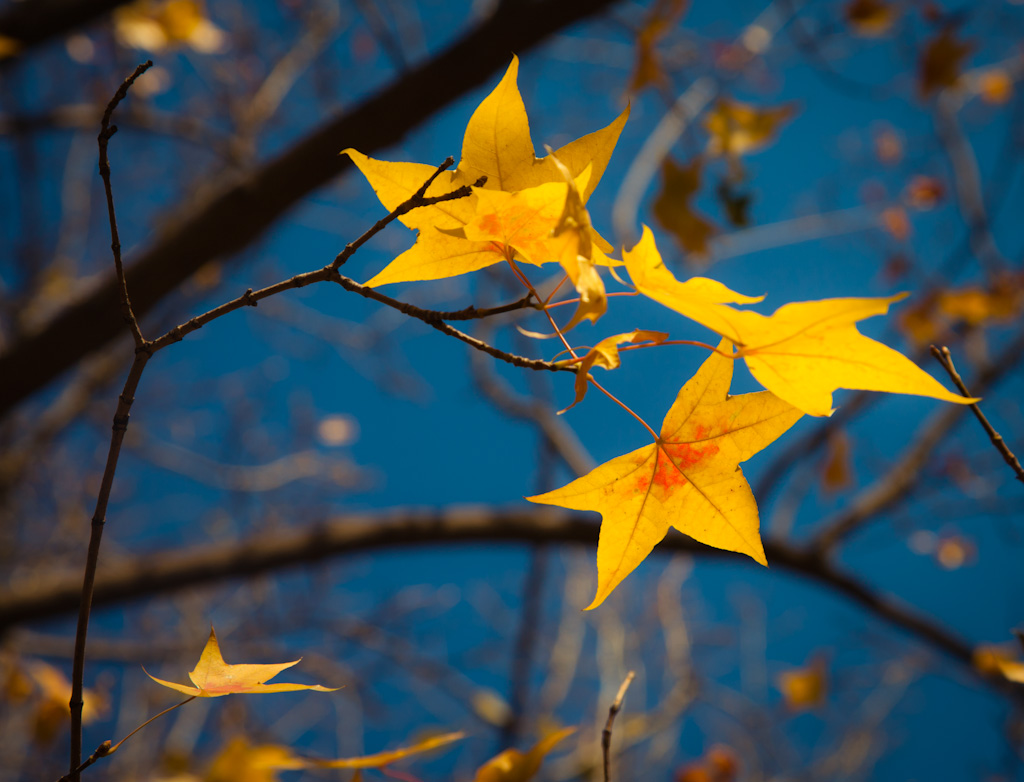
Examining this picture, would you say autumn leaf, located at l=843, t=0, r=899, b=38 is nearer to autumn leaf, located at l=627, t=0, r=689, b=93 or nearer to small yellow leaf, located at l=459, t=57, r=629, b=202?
autumn leaf, located at l=627, t=0, r=689, b=93

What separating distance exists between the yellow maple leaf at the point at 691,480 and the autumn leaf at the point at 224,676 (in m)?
0.16

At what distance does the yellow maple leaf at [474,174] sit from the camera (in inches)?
11.7

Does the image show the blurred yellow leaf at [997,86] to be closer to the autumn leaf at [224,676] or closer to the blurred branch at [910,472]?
the blurred branch at [910,472]

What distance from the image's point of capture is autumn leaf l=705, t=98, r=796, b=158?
0.80 meters

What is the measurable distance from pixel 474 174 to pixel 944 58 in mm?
1358

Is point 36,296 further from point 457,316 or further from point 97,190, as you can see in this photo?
point 457,316

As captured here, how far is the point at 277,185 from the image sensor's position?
95 centimetres

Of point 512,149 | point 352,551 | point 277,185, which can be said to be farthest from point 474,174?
point 352,551

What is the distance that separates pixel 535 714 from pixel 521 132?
8.88 ft

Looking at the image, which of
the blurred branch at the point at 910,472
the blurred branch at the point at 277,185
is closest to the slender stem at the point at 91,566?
the blurred branch at the point at 277,185

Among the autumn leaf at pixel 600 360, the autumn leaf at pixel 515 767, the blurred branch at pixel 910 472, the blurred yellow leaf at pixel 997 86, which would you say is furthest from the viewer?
the blurred yellow leaf at pixel 997 86

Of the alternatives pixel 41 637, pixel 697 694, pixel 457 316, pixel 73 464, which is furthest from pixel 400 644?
pixel 73 464

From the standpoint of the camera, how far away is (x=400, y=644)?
157 cm

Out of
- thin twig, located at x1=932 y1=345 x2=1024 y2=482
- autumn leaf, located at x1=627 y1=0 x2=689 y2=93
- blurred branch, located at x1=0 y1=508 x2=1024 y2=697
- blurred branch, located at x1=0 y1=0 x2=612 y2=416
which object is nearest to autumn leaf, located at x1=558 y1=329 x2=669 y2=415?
thin twig, located at x1=932 y1=345 x2=1024 y2=482
